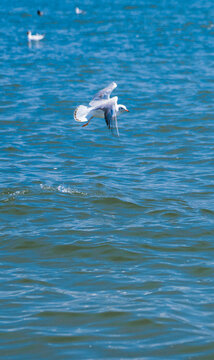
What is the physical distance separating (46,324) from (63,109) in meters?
11.7

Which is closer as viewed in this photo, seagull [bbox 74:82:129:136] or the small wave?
seagull [bbox 74:82:129:136]

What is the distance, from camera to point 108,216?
9836mm

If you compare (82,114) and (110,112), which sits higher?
(82,114)

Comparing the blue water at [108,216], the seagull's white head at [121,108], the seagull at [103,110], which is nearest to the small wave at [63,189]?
the blue water at [108,216]

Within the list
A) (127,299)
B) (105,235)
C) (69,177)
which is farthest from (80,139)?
(127,299)

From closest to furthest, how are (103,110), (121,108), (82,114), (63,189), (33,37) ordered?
1. (103,110)
2. (82,114)
3. (121,108)
4. (63,189)
5. (33,37)

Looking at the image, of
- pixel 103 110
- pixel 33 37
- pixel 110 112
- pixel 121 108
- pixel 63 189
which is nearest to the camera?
pixel 110 112

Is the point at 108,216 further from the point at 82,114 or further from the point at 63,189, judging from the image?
the point at 82,114

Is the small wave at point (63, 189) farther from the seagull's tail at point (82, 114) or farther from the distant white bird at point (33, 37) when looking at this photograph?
the distant white bird at point (33, 37)

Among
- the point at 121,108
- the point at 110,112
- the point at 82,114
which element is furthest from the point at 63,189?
the point at 110,112

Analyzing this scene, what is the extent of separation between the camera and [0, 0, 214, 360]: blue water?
6480 millimetres

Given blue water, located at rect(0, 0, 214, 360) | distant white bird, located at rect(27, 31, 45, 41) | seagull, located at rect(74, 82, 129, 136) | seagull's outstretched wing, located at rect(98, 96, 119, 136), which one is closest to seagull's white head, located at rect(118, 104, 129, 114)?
seagull, located at rect(74, 82, 129, 136)

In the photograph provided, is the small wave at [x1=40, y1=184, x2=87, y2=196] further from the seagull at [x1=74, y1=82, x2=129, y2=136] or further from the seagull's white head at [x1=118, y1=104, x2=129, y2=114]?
the seagull's white head at [x1=118, y1=104, x2=129, y2=114]

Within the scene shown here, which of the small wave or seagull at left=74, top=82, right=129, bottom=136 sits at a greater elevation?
seagull at left=74, top=82, right=129, bottom=136
